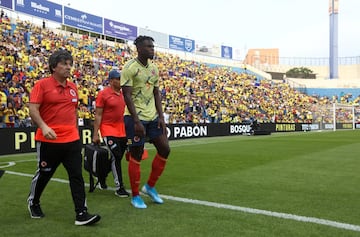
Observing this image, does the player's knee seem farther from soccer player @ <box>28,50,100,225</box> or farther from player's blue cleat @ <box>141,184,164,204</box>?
soccer player @ <box>28,50,100,225</box>

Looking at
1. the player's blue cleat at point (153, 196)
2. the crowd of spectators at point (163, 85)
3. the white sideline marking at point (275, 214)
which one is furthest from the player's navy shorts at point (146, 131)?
the crowd of spectators at point (163, 85)

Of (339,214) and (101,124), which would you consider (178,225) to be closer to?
(339,214)

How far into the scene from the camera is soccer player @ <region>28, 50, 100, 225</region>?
4133mm

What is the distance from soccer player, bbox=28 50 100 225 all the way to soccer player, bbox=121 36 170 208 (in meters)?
0.78

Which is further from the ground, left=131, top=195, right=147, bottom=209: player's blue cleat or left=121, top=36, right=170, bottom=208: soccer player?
left=121, top=36, right=170, bottom=208: soccer player

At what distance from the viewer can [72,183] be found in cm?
420

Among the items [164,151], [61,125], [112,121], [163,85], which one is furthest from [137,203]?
[163,85]

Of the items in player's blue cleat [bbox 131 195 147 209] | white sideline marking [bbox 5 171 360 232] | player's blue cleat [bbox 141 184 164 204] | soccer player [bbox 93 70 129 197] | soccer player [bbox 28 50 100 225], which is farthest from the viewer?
soccer player [bbox 93 70 129 197]

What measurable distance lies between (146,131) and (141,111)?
29 centimetres

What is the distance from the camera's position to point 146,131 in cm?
511

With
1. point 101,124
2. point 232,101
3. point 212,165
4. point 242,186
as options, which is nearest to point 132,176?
point 101,124

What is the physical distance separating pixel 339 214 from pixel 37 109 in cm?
367

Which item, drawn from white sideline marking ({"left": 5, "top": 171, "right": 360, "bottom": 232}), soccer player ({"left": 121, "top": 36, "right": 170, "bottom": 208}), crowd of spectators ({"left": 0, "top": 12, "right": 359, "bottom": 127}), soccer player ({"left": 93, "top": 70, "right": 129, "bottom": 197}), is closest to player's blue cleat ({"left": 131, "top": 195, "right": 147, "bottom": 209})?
soccer player ({"left": 121, "top": 36, "right": 170, "bottom": 208})

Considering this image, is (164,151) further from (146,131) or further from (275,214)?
(275,214)
